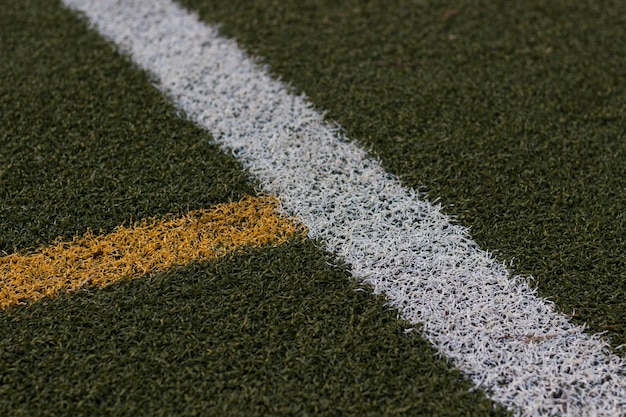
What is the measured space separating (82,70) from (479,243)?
48.1 inches

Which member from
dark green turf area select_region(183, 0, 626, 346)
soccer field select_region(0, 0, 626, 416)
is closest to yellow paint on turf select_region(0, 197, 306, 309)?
soccer field select_region(0, 0, 626, 416)

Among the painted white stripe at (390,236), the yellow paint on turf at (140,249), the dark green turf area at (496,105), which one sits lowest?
the yellow paint on turf at (140,249)

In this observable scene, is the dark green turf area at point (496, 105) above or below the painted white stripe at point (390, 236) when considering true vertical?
above

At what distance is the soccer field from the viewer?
1.24 meters

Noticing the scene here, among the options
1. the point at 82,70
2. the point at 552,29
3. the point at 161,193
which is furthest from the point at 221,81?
the point at 552,29

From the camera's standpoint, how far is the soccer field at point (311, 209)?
48.7 inches

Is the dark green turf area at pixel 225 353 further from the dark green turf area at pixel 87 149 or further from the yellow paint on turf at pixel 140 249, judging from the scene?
the dark green turf area at pixel 87 149

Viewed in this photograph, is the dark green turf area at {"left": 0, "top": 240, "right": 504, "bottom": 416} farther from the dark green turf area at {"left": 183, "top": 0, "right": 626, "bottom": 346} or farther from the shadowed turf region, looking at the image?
the dark green turf area at {"left": 183, "top": 0, "right": 626, "bottom": 346}

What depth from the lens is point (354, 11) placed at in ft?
7.45

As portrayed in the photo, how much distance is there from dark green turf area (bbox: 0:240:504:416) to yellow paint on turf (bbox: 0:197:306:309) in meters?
0.04

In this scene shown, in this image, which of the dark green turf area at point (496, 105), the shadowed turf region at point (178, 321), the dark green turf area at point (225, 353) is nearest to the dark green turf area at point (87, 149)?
the shadowed turf region at point (178, 321)

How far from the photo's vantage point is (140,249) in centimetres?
145

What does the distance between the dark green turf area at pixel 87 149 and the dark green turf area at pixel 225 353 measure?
234 millimetres

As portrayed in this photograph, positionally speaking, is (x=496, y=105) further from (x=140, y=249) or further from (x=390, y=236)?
(x=140, y=249)
